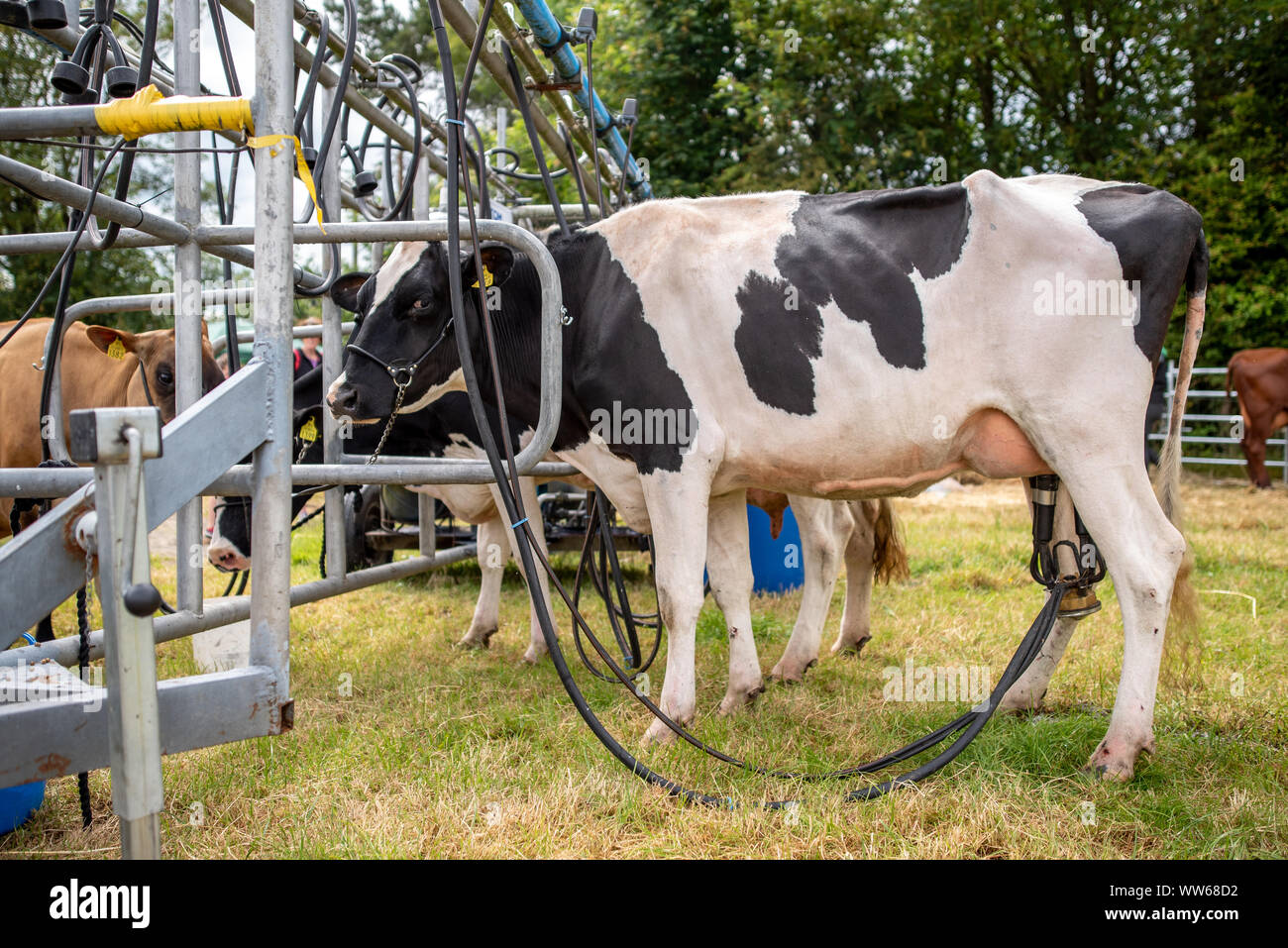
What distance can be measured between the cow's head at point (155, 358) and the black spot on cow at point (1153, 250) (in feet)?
11.2

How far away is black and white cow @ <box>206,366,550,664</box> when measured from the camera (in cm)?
433

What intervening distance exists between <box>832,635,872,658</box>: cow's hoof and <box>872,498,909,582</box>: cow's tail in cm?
40

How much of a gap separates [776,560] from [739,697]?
8.40 ft

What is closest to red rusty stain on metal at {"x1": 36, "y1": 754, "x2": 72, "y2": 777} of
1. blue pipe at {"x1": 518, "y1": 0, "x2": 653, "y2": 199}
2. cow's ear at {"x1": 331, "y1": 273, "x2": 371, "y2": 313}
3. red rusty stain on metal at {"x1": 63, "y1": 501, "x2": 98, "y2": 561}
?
red rusty stain on metal at {"x1": 63, "y1": 501, "x2": 98, "y2": 561}

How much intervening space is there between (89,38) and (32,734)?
5.57 feet

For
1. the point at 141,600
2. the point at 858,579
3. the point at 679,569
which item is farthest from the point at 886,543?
the point at 141,600

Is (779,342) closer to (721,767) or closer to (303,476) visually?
(721,767)

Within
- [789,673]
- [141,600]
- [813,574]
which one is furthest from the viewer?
[813,574]

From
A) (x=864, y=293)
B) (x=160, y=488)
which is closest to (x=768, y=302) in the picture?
(x=864, y=293)

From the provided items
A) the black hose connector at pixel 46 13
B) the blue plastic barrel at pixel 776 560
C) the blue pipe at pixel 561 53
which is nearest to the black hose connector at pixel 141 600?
the black hose connector at pixel 46 13

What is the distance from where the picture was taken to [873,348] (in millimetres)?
2771

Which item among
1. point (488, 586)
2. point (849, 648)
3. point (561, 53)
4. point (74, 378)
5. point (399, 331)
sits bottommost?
point (849, 648)

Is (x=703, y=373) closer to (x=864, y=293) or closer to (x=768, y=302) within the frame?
(x=768, y=302)

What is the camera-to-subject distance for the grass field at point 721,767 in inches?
87.4
